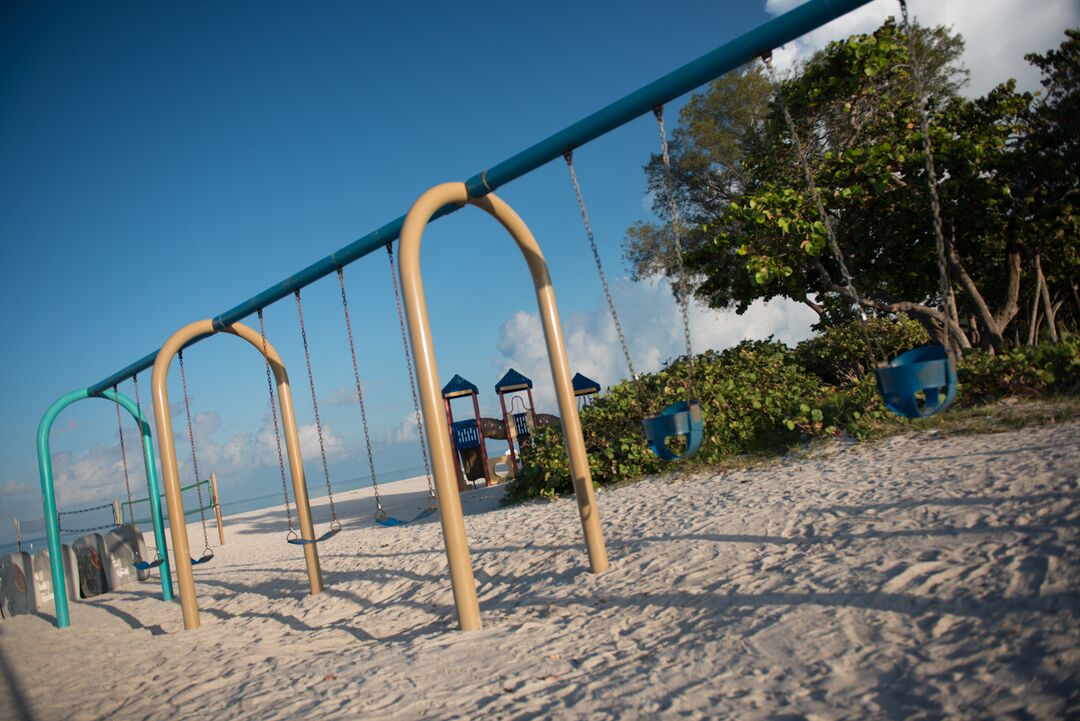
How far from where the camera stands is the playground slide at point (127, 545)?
37.9 feet

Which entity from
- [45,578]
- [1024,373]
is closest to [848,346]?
[1024,373]

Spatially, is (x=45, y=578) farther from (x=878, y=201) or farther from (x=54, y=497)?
(x=878, y=201)

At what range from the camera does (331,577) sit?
25.9 feet

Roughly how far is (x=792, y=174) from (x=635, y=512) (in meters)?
6.54

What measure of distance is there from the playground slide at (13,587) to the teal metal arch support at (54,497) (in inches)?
78.0

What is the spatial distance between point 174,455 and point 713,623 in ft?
19.7

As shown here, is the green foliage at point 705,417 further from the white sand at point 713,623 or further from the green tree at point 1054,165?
the green tree at point 1054,165

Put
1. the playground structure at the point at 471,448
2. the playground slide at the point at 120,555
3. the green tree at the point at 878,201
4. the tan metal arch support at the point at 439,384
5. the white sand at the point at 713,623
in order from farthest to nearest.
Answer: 1. the playground structure at the point at 471,448
2. the playground slide at the point at 120,555
3. the green tree at the point at 878,201
4. the tan metal arch support at the point at 439,384
5. the white sand at the point at 713,623

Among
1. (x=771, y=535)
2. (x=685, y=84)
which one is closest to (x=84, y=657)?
(x=771, y=535)

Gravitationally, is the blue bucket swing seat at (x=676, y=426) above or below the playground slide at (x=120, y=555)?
above

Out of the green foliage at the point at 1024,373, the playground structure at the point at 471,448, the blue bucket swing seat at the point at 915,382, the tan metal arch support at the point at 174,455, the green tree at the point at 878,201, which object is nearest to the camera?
the blue bucket swing seat at the point at 915,382

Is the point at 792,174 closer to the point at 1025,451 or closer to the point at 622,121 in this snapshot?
the point at 1025,451

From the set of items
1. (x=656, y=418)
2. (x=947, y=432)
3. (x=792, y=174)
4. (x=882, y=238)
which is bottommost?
(x=947, y=432)

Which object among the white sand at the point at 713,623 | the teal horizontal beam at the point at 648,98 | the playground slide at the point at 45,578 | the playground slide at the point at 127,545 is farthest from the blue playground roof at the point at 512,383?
the teal horizontal beam at the point at 648,98
